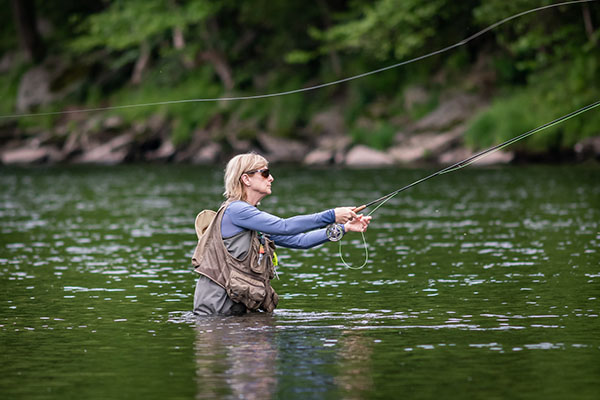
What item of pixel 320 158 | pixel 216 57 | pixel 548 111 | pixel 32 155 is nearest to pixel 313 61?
pixel 216 57

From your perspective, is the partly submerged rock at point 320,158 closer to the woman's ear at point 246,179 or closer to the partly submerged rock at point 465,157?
the partly submerged rock at point 465,157

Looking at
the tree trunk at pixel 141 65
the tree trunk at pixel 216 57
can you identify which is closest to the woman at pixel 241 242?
the tree trunk at pixel 216 57

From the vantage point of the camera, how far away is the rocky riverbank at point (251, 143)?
40125 mm

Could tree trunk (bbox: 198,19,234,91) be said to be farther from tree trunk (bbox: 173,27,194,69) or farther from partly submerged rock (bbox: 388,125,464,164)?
partly submerged rock (bbox: 388,125,464,164)

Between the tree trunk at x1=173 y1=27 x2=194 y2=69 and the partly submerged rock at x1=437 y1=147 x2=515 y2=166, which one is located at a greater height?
the tree trunk at x1=173 y1=27 x2=194 y2=69

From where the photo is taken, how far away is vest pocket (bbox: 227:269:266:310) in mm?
10289

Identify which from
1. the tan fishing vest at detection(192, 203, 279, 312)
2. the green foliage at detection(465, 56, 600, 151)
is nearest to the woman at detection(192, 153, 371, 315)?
the tan fishing vest at detection(192, 203, 279, 312)

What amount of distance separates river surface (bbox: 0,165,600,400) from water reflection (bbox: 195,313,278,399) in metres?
0.02

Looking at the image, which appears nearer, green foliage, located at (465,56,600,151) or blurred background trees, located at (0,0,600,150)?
green foliage, located at (465,56,600,151)

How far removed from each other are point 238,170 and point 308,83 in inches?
1550

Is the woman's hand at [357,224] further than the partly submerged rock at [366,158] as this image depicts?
No

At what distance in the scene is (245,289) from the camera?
1034cm

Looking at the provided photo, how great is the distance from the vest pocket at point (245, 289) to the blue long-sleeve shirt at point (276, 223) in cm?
37

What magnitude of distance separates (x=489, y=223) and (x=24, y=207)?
37.1 ft
